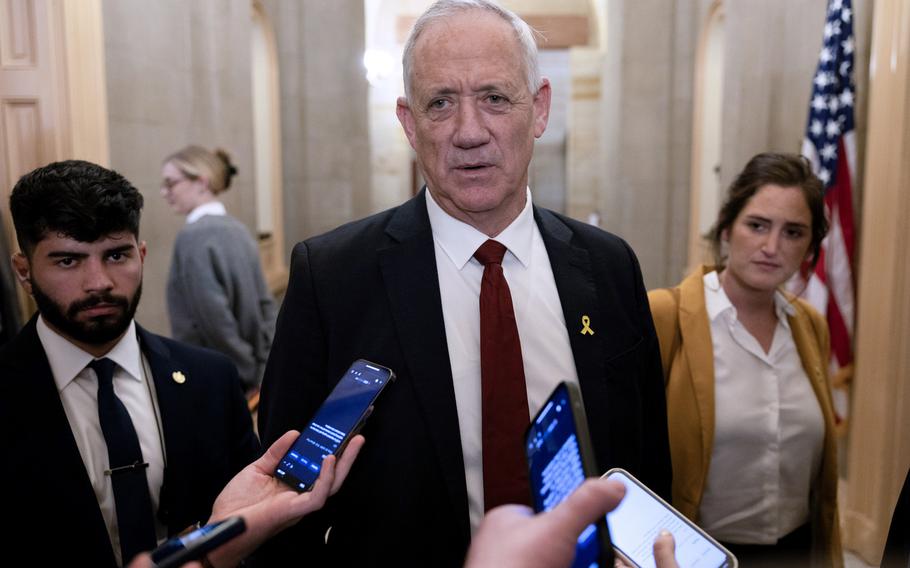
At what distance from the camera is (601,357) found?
6.05 ft

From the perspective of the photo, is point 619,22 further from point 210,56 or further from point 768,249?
point 768,249

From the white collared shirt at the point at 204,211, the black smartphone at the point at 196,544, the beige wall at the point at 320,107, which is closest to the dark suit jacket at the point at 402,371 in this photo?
the black smartphone at the point at 196,544

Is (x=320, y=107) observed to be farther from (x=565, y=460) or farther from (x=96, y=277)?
Answer: (x=565, y=460)

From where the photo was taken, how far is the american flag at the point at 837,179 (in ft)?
14.8

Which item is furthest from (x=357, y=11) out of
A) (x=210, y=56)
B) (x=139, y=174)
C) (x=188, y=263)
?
(x=188, y=263)

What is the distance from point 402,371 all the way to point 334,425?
0.88ft

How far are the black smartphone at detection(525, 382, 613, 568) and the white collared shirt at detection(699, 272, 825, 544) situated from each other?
1.51 meters

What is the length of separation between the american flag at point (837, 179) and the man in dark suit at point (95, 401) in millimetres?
3686

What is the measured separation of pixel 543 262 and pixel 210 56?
19.6 ft

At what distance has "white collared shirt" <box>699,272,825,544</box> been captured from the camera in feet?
8.23

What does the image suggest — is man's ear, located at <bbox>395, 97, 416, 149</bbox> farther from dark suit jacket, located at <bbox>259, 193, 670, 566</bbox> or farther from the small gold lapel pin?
the small gold lapel pin

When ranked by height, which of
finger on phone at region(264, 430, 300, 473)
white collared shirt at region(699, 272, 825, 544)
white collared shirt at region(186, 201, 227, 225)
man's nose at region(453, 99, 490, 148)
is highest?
man's nose at region(453, 99, 490, 148)

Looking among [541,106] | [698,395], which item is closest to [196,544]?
[541,106]

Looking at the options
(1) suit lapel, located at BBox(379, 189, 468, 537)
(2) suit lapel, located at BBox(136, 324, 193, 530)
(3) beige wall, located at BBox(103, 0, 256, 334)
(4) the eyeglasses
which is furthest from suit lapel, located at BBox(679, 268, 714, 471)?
(3) beige wall, located at BBox(103, 0, 256, 334)
